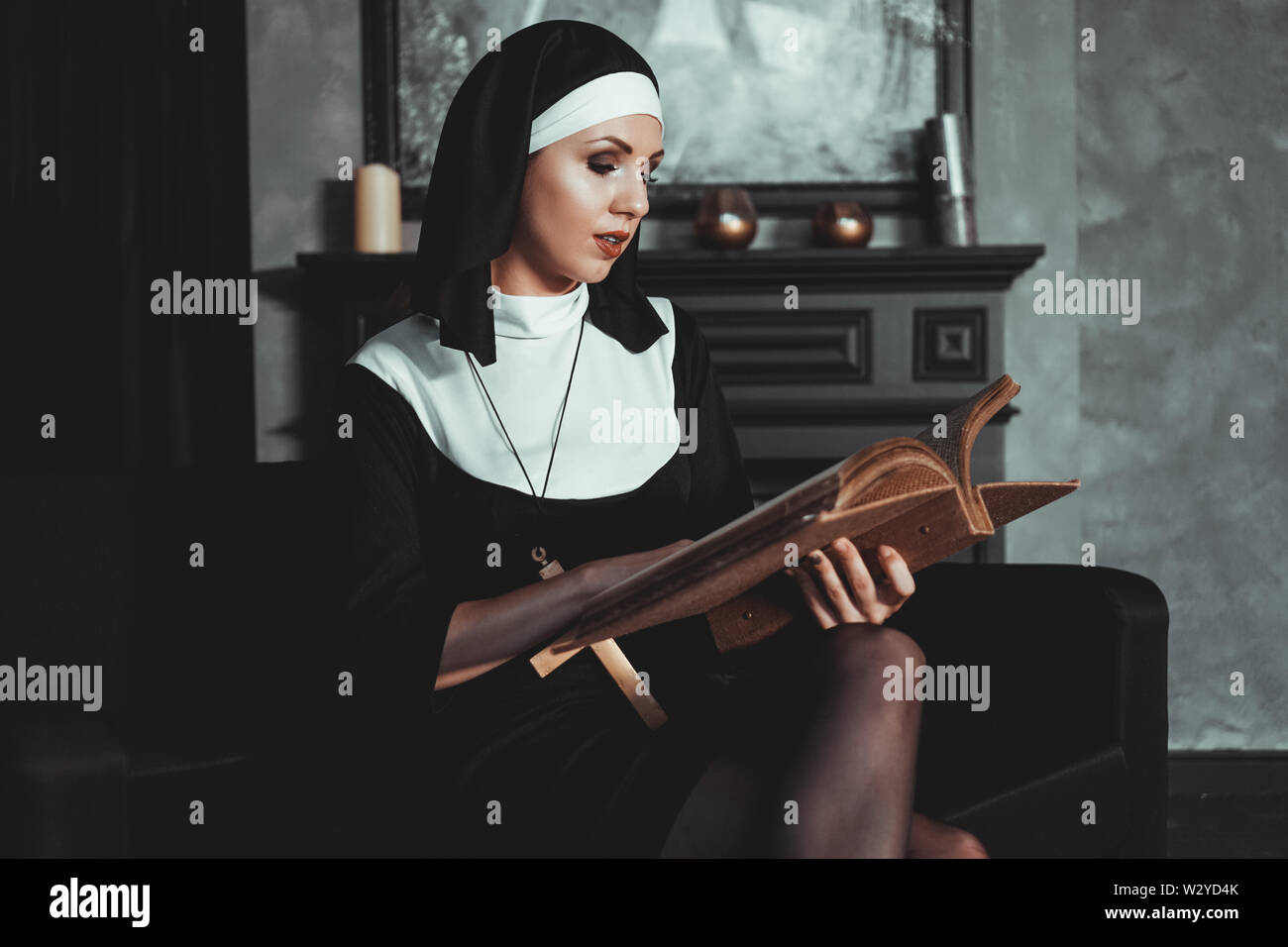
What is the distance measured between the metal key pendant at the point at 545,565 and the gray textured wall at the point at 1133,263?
5.74 feet

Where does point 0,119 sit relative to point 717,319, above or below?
above

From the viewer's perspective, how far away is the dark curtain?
7.86 ft

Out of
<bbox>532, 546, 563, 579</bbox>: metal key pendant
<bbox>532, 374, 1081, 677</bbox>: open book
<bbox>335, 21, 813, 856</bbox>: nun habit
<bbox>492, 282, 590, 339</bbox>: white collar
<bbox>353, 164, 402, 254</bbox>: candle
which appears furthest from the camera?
<bbox>353, 164, 402, 254</bbox>: candle

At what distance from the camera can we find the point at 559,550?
136 cm

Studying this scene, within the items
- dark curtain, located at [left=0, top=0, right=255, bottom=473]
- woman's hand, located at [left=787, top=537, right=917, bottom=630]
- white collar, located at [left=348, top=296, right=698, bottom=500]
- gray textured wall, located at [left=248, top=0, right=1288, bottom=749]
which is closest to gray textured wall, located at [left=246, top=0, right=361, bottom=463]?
gray textured wall, located at [left=248, top=0, right=1288, bottom=749]

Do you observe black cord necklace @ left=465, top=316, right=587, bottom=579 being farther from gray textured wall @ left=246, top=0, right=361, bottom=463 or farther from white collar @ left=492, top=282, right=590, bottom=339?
gray textured wall @ left=246, top=0, right=361, bottom=463

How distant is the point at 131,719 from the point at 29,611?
0.70 feet

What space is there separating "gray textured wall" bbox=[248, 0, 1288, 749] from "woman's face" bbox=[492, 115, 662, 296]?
1.62 m

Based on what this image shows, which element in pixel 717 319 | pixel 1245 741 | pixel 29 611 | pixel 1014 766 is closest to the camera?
pixel 1014 766

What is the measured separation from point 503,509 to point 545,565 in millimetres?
89
